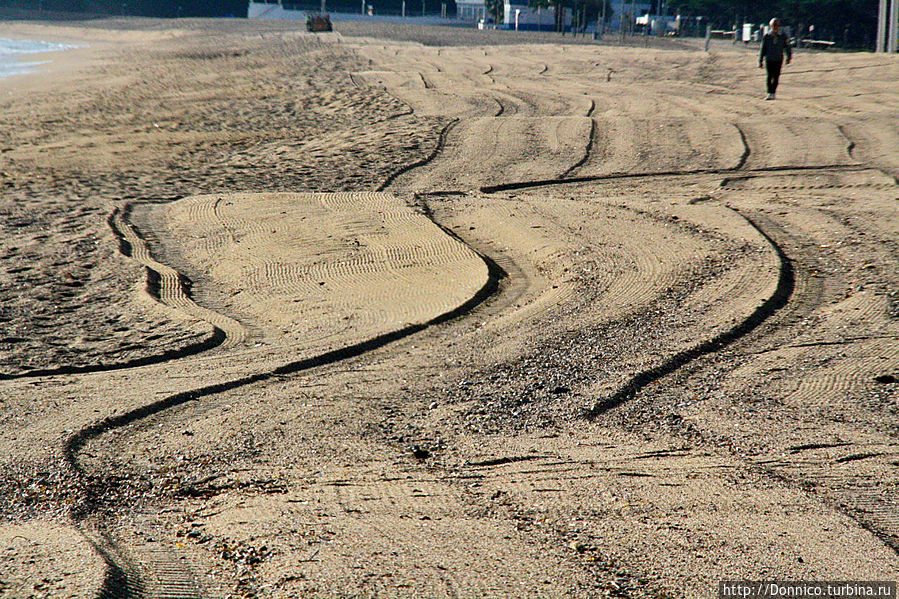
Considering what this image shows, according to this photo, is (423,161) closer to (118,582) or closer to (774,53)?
(774,53)

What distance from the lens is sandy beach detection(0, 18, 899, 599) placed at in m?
3.78

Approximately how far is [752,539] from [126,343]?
484cm

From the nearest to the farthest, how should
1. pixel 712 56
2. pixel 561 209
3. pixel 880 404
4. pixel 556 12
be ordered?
pixel 880 404
pixel 561 209
pixel 712 56
pixel 556 12

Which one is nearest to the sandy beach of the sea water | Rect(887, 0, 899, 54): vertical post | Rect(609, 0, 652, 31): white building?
Rect(887, 0, 899, 54): vertical post

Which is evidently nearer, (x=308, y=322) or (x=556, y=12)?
(x=308, y=322)

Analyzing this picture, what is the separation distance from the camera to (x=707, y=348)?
5953 millimetres

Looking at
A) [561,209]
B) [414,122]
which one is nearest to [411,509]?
[561,209]

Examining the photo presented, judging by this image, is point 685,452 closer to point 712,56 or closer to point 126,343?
point 126,343

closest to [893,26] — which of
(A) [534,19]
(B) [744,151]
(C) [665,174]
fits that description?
(B) [744,151]

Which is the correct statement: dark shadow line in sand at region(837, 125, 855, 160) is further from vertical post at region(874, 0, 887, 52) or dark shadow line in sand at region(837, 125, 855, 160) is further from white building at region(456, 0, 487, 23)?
white building at region(456, 0, 487, 23)

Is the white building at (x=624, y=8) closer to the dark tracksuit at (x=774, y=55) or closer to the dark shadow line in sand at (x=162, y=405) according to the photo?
the dark tracksuit at (x=774, y=55)

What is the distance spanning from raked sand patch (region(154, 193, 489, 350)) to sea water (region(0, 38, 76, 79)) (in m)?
23.7

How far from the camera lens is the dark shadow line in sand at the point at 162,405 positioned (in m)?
3.54

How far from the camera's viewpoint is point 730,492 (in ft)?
13.8
